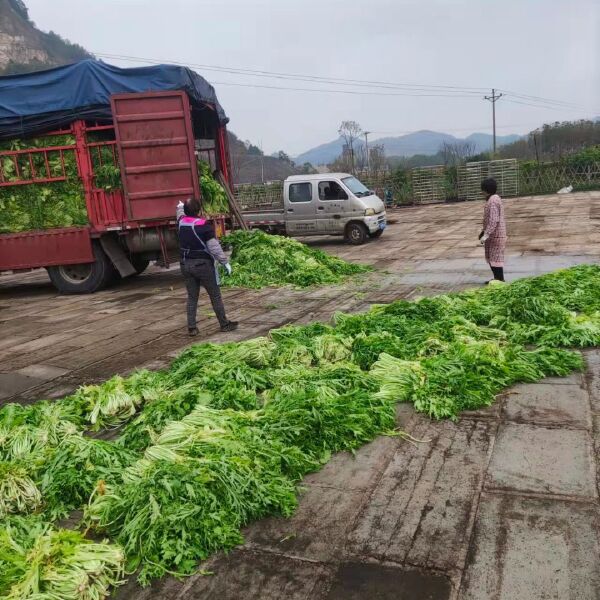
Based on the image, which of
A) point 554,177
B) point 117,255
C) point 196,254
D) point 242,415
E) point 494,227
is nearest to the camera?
point 242,415

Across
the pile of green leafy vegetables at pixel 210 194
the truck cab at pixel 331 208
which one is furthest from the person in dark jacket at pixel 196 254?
the truck cab at pixel 331 208

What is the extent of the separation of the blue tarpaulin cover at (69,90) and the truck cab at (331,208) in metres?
6.17

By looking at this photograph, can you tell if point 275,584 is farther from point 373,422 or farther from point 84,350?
point 84,350

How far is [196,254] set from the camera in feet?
25.4

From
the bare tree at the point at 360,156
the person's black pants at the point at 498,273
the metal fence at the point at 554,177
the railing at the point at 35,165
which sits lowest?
the person's black pants at the point at 498,273

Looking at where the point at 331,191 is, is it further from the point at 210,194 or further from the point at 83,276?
the point at 83,276

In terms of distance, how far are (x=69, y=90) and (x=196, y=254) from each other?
18.4ft

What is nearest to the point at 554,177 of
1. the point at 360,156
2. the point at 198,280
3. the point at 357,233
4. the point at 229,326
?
the point at 357,233

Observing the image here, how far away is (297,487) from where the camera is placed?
3.78 m

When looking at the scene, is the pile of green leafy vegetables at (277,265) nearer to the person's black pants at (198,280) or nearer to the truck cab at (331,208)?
the person's black pants at (198,280)

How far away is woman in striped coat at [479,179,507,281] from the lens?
8859 millimetres

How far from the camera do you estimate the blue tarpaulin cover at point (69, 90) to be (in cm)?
1104

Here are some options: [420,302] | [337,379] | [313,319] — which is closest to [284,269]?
[313,319]

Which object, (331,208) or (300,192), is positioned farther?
(300,192)
